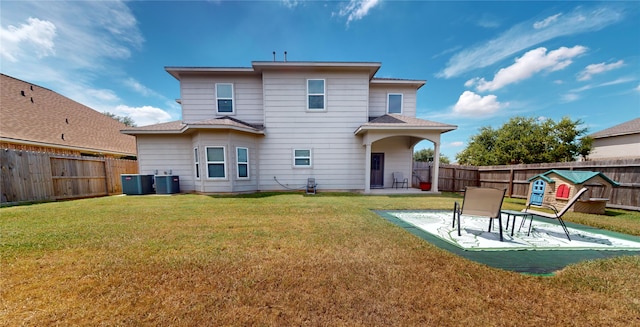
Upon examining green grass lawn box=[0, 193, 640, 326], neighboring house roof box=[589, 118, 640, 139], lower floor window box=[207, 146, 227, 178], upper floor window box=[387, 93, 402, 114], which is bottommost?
green grass lawn box=[0, 193, 640, 326]

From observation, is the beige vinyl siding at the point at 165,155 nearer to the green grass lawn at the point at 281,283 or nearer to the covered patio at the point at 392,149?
the green grass lawn at the point at 281,283

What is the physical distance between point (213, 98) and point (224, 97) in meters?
0.55

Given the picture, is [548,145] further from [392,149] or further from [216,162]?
[216,162]

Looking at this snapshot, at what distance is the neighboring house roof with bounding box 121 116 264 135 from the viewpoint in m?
8.56

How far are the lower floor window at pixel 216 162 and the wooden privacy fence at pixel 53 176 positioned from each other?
552 centimetres

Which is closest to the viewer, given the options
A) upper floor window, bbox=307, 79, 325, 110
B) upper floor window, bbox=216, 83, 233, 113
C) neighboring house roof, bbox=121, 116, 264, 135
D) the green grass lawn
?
the green grass lawn

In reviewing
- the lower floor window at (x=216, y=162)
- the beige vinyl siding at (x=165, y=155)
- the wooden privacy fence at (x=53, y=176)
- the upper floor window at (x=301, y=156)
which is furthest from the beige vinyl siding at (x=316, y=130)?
the wooden privacy fence at (x=53, y=176)

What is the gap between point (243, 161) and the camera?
9.63 meters

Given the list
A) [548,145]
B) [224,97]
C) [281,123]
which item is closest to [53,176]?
[224,97]

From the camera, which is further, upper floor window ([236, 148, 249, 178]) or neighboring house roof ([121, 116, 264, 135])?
upper floor window ([236, 148, 249, 178])

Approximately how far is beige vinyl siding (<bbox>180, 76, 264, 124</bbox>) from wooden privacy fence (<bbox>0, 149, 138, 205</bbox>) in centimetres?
452

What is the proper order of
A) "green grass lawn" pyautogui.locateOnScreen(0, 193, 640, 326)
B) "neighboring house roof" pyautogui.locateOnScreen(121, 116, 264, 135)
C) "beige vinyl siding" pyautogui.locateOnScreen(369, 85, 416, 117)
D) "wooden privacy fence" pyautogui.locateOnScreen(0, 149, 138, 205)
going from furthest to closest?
"beige vinyl siding" pyautogui.locateOnScreen(369, 85, 416, 117) < "neighboring house roof" pyautogui.locateOnScreen(121, 116, 264, 135) < "wooden privacy fence" pyautogui.locateOnScreen(0, 149, 138, 205) < "green grass lawn" pyautogui.locateOnScreen(0, 193, 640, 326)

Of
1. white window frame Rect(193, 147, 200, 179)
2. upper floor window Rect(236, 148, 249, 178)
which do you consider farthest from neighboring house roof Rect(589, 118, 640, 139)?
white window frame Rect(193, 147, 200, 179)

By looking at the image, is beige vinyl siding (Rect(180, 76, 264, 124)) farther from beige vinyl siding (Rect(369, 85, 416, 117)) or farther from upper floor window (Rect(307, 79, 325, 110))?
beige vinyl siding (Rect(369, 85, 416, 117))
